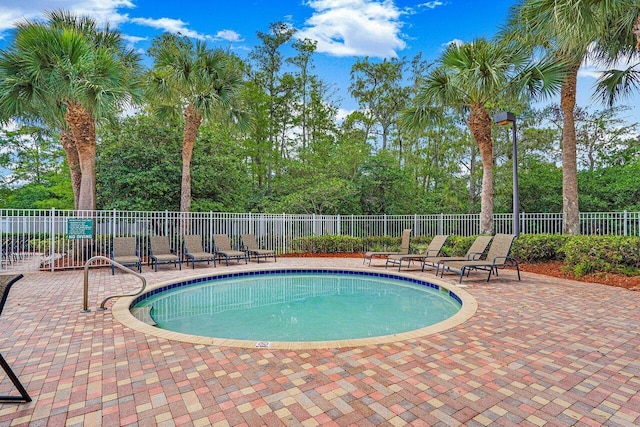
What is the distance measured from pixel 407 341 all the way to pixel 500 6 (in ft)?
42.6

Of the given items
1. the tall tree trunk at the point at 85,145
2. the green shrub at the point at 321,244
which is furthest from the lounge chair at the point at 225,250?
the tall tree trunk at the point at 85,145

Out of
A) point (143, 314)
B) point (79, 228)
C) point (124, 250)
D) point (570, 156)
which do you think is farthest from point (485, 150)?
point (79, 228)

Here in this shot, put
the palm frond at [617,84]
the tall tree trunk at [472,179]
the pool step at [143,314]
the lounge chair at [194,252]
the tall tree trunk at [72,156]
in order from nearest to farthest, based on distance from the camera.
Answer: the pool step at [143,314]
the palm frond at [617,84]
the lounge chair at [194,252]
the tall tree trunk at [72,156]
the tall tree trunk at [472,179]

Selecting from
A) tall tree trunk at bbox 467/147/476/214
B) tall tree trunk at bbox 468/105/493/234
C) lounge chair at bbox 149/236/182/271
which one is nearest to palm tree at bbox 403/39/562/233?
tall tree trunk at bbox 468/105/493/234

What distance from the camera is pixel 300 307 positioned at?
615cm

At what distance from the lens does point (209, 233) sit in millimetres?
11562

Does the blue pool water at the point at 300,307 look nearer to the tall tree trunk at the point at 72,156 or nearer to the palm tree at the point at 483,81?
the palm tree at the point at 483,81

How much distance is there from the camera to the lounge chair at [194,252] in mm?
9664

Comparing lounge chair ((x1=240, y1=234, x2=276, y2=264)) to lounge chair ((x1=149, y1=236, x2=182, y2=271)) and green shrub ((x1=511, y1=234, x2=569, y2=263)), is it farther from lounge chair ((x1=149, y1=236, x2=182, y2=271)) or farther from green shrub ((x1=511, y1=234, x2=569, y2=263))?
green shrub ((x1=511, y1=234, x2=569, y2=263))

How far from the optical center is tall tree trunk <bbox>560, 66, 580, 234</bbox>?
9.38m

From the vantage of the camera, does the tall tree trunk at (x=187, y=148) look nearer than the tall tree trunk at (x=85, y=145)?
No

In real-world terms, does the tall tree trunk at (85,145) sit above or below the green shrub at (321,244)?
above

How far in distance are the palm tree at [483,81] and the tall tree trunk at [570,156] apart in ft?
1.82

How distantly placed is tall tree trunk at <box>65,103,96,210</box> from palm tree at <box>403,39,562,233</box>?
33.3 ft
